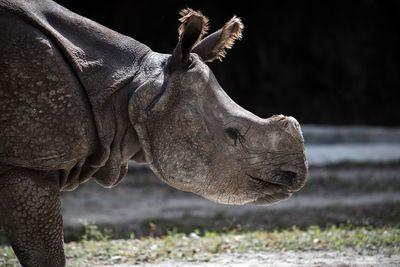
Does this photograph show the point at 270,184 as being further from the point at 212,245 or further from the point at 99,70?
the point at 212,245

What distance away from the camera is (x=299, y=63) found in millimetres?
20516

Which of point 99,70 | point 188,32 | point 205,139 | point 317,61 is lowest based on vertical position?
point 205,139

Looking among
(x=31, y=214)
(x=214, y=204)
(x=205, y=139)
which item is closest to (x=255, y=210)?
(x=214, y=204)

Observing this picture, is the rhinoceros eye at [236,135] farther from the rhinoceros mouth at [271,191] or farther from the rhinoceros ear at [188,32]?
the rhinoceros ear at [188,32]

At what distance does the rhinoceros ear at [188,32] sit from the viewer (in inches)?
209

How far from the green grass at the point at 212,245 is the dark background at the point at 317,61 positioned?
1145 centimetres

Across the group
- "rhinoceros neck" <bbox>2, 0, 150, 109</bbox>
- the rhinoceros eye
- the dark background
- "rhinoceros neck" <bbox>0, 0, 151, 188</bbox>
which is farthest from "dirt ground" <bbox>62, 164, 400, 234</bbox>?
the dark background

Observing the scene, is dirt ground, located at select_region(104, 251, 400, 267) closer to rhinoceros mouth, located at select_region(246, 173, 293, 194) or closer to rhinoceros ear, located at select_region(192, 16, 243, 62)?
rhinoceros mouth, located at select_region(246, 173, 293, 194)

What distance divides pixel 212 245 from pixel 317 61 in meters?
13.4

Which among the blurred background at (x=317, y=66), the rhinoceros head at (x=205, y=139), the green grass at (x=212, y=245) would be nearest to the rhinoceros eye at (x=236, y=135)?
the rhinoceros head at (x=205, y=139)

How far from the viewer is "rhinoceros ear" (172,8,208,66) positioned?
209 inches

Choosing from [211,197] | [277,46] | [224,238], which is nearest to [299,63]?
[277,46]

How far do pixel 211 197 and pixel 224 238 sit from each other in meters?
2.60

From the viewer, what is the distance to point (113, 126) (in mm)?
5316
